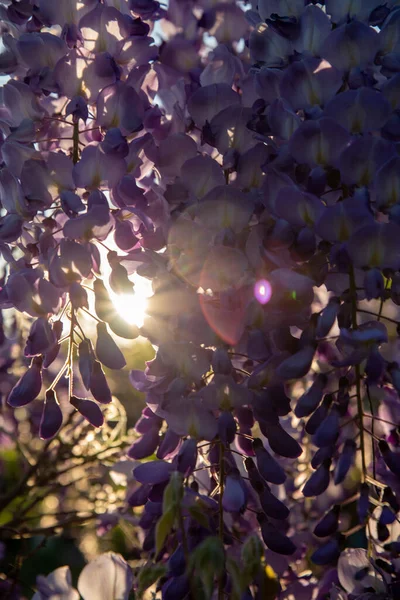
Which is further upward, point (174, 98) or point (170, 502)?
point (174, 98)

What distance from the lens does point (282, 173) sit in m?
0.85

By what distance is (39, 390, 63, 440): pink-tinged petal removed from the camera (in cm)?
92

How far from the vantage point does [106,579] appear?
86 centimetres

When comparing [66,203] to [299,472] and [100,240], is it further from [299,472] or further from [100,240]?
[299,472]

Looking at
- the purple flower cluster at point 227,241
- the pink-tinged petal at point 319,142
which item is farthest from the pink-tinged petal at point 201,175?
the pink-tinged petal at point 319,142

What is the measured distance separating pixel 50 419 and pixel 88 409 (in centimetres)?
5

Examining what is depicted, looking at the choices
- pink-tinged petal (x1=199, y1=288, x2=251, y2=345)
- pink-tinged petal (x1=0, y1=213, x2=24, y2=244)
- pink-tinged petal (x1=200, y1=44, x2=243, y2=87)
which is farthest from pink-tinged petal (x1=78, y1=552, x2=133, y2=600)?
pink-tinged petal (x1=200, y1=44, x2=243, y2=87)

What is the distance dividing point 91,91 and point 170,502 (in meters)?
0.60

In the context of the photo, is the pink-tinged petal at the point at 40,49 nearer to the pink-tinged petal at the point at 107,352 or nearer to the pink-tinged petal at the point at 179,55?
the pink-tinged petal at the point at 179,55

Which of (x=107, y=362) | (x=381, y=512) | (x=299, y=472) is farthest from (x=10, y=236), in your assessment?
(x=299, y=472)

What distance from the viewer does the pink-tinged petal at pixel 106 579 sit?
849mm

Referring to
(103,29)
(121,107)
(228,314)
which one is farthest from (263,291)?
(103,29)

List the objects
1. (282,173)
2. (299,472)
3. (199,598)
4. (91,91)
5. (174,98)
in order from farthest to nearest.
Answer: (299,472) → (174,98) → (91,91) → (282,173) → (199,598)

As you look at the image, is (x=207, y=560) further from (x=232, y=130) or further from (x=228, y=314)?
(x=232, y=130)
